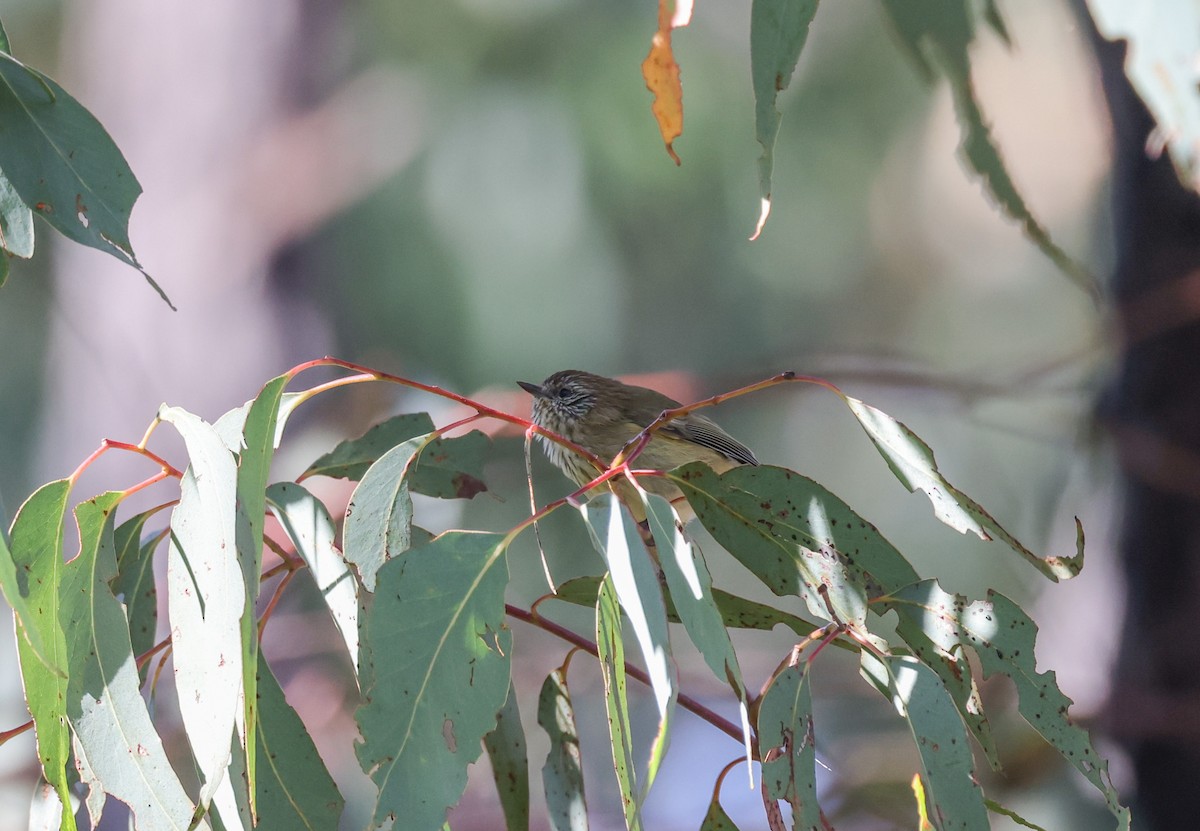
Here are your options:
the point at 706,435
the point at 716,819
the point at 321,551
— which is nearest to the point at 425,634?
the point at 321,551

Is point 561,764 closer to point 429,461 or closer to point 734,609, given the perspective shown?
point 734,609

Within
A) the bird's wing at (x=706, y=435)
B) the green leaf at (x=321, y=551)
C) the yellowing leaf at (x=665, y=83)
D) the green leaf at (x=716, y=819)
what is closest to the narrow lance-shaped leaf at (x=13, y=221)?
the green leaf at (x=321, y=551)

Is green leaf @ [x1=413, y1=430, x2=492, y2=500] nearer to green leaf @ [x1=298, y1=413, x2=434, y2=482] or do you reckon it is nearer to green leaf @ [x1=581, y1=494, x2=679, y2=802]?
green leaf @ [x1=298, y1=413, x2=434, y2=482]

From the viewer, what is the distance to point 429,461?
146 cm

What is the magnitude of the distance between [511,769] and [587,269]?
404cm

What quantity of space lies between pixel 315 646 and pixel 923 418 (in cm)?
268

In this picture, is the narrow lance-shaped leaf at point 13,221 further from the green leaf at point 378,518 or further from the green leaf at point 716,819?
the green leaf at point 716,819

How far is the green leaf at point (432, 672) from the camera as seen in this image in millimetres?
920

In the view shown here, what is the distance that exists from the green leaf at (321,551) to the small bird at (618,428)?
1.13m

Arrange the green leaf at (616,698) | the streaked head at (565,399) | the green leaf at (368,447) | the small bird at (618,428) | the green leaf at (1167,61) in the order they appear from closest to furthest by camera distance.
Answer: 1. the green leaf at (1167,61)
2. the green leaf at (616,698)
3. the green leaf at (368,447)
4. the small bird at (618,428)
5. the streaked head at (565,399)

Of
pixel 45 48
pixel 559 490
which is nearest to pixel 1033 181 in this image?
pixel 559 490

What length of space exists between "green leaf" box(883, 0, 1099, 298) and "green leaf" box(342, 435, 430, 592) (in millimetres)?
635

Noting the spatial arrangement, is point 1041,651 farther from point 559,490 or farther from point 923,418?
point 559,490

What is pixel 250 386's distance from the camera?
3.22 meters
